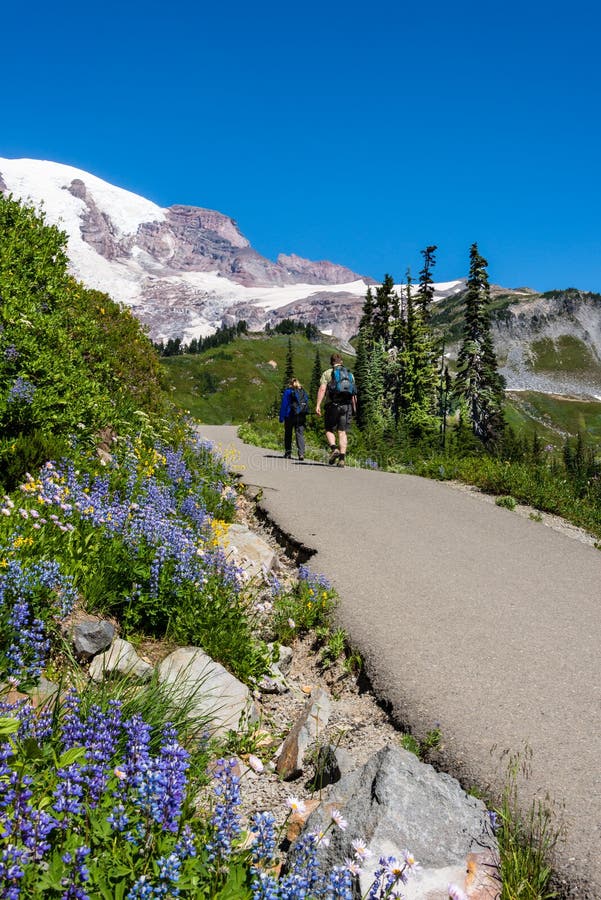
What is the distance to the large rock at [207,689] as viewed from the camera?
166 inches

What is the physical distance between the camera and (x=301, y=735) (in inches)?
170

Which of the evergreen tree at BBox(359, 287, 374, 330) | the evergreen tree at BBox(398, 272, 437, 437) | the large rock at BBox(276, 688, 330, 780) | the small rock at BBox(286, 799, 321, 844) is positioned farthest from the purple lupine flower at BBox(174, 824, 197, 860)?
the evergreen tree at BBox(359, 287, 374, 330)

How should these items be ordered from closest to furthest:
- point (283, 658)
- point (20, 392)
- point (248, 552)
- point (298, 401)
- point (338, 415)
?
point (283, 658)
point (20, 392)
point (248, 552)
point (338, 415)
point (298, 401)

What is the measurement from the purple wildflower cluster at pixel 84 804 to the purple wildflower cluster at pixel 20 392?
4.77 m

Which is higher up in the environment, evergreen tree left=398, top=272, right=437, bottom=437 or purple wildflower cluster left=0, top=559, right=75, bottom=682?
evergreen tree left=398, top=272, right=437, bottom=437

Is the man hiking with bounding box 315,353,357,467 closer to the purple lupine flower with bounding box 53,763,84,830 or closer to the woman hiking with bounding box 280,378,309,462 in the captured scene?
the woman hiking with bounding box 280,378,309,462

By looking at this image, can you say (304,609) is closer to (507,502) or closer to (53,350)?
(53,350)

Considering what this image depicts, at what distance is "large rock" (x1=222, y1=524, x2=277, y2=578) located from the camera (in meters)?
6.99

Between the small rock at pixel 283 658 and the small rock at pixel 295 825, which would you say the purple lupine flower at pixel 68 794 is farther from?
the small rock at pixel 283 658

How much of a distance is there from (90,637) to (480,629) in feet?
11.9

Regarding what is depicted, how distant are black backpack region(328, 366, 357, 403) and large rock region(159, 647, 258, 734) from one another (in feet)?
38.1

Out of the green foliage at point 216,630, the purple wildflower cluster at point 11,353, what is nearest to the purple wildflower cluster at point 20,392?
the purple wildflower cluster at point 11,353

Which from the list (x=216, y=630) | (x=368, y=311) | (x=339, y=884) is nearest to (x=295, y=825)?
(x=339, y=884)

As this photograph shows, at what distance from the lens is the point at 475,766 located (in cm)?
390
